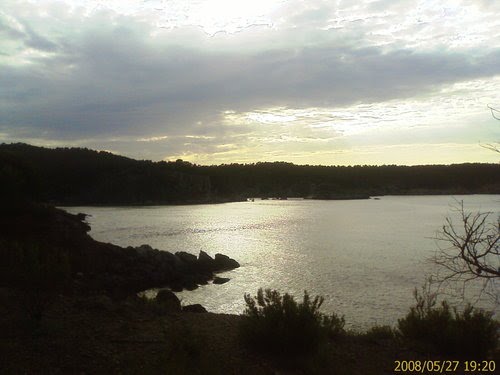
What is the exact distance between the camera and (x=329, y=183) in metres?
164

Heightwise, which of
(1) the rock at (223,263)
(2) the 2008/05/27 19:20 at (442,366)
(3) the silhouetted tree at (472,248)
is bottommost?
(1) the rock at (223,263)

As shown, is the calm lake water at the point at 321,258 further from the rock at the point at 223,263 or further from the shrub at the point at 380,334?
the shrub at the point at 380,334

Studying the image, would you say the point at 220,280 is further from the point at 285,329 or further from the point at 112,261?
the point at 285,329

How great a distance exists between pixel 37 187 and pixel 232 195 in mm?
119462

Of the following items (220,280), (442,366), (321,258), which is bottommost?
(220,280)

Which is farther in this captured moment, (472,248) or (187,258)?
(187,258)

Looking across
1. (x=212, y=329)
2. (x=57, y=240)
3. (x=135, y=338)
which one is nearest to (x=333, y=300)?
(x=212, y=329)

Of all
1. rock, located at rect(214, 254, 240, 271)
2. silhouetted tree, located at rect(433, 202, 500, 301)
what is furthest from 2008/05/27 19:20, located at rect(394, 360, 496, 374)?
rock, located at rect(214, 254, 240, 271)

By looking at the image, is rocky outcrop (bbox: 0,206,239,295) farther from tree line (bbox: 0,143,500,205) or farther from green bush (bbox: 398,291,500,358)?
tree line (bbox: 0,143,500,205)

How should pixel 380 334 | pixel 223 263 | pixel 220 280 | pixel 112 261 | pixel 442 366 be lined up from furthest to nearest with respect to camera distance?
pixel 223 263 → pixel 220 280 → pixel 112 261 → pixel 380 334 → pixel 442 366

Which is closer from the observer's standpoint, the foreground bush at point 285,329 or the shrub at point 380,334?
the foreground bush at point 285,329

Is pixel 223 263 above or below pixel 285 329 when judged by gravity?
below

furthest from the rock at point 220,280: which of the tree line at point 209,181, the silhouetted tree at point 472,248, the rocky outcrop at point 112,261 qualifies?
the tree line at point 209,181

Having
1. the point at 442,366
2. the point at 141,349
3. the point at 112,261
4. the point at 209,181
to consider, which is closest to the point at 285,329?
the point at 141,349
